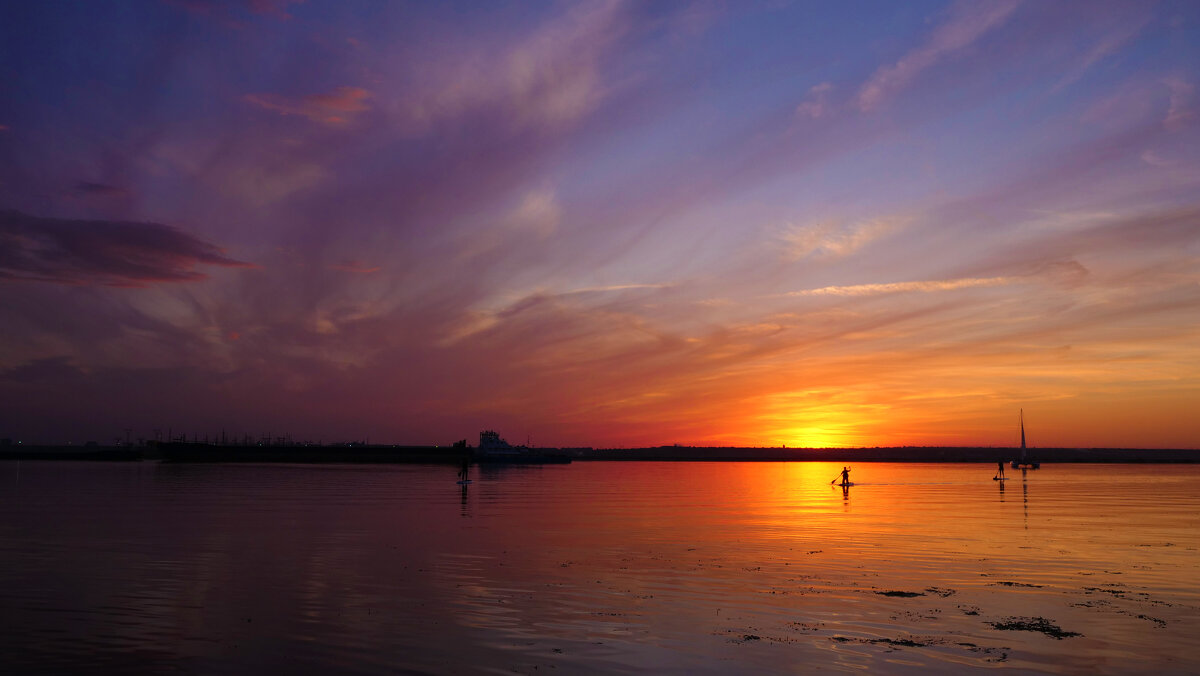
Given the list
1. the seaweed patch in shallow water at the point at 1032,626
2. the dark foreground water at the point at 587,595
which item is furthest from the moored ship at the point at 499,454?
the seaweed patch in shallow water at the point at 1032,626

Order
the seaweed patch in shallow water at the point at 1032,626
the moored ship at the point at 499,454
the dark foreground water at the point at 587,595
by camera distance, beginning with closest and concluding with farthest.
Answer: the dark foreground water at the point at 587,595 → the seaweed patch in shallow water at the point at 1032,626 → the moored ship at the point at 499,454

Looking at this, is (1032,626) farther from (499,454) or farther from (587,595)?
(499,454)

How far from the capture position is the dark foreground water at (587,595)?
51.4 ft

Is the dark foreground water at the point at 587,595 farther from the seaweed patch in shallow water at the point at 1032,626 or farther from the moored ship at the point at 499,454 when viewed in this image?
the moored ship at the point at 499,454

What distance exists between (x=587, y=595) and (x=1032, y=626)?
10703 millimetres

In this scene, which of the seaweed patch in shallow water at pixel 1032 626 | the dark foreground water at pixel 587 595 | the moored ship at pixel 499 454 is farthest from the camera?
the moored ship at pixel 499 454

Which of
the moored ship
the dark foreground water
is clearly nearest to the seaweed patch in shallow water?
the dark foreground water

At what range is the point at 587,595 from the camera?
21.9 metres

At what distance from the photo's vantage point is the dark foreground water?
15656mm

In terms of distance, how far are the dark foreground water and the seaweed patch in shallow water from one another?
79 millimetres

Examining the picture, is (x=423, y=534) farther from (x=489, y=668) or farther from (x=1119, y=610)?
(x=1119, y=610)

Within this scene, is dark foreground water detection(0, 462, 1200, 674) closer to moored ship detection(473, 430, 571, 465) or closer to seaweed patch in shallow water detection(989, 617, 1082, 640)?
seaweed patch in shallow water detection(989, 617, 1082, 640)

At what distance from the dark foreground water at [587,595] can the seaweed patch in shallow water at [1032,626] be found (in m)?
0.08

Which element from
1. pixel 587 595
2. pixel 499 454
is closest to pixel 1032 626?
pixel 587 595
